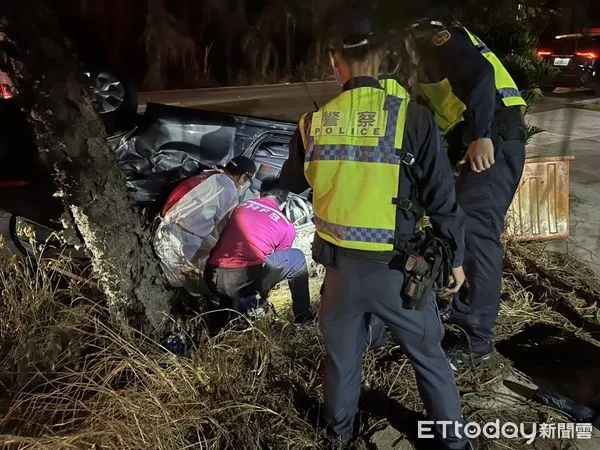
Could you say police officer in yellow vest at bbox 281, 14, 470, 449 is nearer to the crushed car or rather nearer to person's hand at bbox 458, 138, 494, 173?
person's hand at bbox 458, 138, 494, 173

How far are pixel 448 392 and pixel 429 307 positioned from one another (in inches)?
14.1

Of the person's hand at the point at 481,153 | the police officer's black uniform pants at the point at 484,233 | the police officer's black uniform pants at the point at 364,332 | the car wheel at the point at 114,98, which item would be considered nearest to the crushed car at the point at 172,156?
the car wheel at the point at 114,98

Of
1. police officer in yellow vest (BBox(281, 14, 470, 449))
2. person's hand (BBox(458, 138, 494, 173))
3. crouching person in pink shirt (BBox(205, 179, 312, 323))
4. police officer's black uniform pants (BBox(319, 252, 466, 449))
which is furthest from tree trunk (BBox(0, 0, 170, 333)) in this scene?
person's hand (BBox(458, 138, 494, 173))

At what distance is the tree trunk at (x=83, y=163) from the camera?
8.00 ft

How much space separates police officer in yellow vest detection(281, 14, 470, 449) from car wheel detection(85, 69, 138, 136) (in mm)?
2254

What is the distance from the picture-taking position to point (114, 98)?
3982mm

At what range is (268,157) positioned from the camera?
156 inches

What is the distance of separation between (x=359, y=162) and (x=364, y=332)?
2.30 feet

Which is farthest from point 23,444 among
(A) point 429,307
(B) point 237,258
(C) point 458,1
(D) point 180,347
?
(C) point 458,1

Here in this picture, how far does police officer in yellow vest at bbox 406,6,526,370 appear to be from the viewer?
2.29 metres

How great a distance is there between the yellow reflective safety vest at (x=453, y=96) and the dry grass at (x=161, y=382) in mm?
→ 1246

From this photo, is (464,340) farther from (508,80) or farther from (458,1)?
(458,1)

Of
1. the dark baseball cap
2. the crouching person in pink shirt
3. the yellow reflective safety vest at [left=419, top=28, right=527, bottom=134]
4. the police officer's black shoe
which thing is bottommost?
the police officer's black shoe

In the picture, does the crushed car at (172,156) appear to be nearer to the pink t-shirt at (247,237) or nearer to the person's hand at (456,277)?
the pink t-shirt at (247,237)
